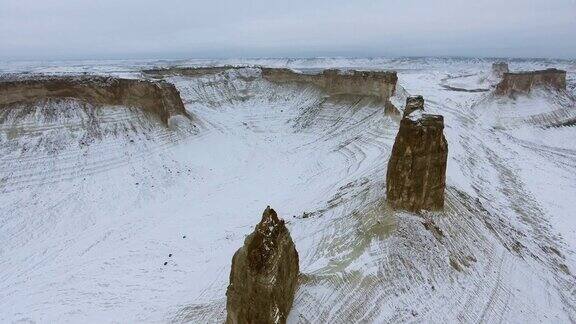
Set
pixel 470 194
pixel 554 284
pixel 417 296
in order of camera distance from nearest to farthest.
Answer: pixel 417 296 → pixel 554 284 → pixel 470 194

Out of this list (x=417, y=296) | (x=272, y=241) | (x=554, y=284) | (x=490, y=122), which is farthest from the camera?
(x=490, y=122)

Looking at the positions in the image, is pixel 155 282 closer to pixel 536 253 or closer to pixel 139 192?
pixel 139 192

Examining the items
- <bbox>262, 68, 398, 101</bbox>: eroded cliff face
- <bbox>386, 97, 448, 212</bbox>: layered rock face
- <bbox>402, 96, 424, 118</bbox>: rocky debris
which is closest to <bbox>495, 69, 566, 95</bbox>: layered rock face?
<bbox>262, 68, 398, 101</bbox>: eroded cliff face

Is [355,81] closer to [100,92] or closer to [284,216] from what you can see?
[100,92]

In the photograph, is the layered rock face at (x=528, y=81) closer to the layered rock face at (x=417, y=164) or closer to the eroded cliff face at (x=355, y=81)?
the eroded cliff face at (x=355, y=81)

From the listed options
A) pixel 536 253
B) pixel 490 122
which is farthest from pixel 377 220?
pixel 490 122

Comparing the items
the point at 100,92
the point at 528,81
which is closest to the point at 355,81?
the point at 100,92
